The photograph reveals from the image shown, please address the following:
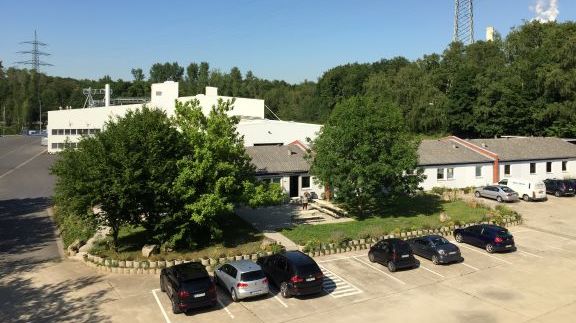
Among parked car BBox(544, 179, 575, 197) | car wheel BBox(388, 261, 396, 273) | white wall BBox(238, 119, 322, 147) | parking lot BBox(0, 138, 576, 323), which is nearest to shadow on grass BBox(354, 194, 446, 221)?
parking lot BBox(0, 138, 576, 323)

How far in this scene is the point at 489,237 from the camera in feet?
86.3

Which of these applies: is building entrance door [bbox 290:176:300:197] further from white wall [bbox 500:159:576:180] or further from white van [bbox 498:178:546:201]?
white wall [bbox 500:159:576:180]

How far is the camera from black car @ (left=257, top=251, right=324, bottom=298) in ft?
63.2

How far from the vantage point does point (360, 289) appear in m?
20.9

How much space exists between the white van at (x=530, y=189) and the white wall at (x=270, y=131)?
816 inches

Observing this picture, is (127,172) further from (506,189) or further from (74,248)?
(506,189)

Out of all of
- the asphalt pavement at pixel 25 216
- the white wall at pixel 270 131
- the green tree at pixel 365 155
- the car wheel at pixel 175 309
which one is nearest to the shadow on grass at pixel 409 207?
the green tree at pixel 365 155

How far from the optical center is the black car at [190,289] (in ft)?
58.2

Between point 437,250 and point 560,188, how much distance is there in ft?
82.4

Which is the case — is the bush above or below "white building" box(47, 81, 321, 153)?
below

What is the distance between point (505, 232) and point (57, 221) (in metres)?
28.7

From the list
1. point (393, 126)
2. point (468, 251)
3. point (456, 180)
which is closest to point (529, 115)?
point (456, 180)

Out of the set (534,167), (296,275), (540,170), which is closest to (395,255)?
(296,275)

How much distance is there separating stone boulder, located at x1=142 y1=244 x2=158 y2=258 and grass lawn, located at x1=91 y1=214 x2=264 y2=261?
0.25m
